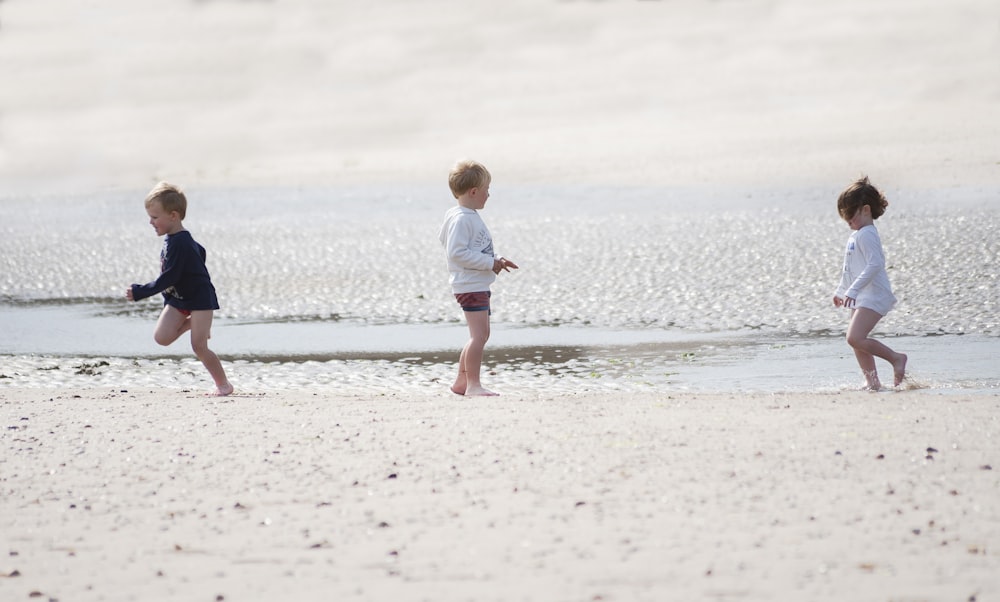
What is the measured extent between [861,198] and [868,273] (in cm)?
42

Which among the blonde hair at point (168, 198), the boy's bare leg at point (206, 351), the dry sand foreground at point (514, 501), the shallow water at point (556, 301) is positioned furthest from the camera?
the shallow water at point (556, 301)

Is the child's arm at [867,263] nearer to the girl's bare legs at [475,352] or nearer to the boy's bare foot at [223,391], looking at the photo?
the girl's bare legs at [475,352]

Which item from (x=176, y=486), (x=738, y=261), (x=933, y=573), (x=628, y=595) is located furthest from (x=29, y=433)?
(x=738, y=261)

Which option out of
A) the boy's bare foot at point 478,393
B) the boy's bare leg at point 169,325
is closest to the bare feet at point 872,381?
the boy's bare foot at point 478,393

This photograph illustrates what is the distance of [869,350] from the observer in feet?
21.6

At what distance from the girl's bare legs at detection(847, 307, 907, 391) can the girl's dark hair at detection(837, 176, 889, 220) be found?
0.56 m

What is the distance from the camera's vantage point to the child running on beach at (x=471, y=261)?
658 cm

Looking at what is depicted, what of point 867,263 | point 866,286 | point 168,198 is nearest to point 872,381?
point 866,286

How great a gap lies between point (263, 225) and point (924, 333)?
12.2m

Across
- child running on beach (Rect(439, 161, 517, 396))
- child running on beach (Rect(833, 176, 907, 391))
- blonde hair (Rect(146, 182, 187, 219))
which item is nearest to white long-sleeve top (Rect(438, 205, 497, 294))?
child running on beach (Rect(439, 161, 517, 396))

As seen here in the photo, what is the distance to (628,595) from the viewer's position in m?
3.48

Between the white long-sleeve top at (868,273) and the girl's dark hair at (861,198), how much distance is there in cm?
12

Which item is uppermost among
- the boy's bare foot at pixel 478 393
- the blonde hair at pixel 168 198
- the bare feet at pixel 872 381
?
the blonde hair at pixel 168 198

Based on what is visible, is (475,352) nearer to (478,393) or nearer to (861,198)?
(478,393)
